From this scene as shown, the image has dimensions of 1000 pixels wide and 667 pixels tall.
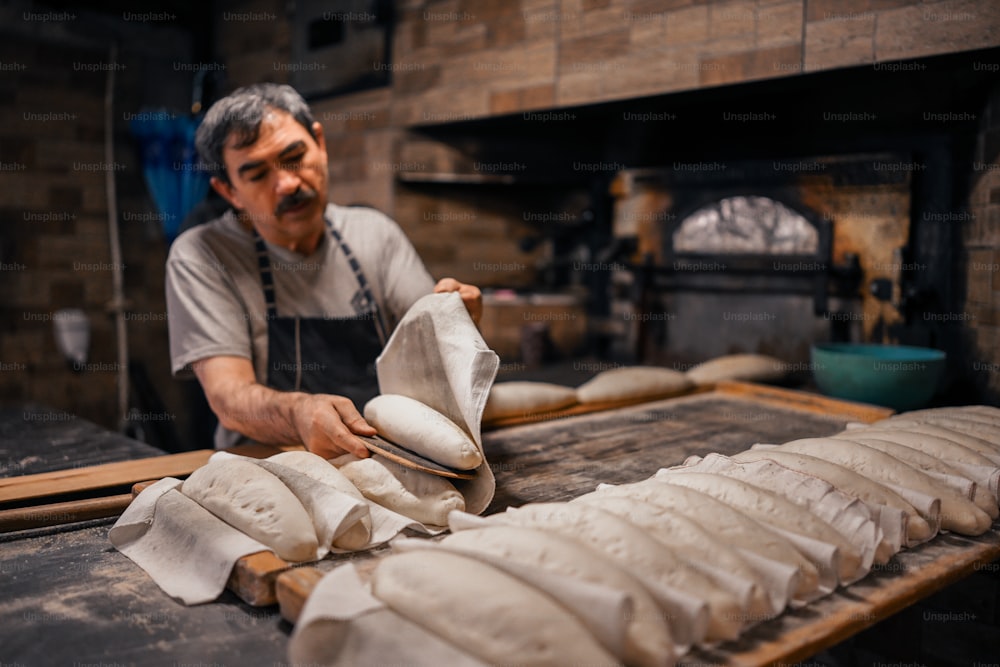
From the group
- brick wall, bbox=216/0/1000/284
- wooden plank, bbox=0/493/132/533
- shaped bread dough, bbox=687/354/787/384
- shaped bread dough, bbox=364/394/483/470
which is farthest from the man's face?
shaped bread dough, bbox=687/354/787/384

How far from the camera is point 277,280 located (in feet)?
7.72

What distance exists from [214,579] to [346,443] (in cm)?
43

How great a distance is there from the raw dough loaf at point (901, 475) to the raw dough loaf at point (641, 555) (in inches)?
22.4

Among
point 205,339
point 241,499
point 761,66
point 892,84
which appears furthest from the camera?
point 892,84

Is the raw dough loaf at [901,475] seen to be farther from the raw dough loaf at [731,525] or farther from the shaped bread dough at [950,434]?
the raw dough loaf at [731,525]

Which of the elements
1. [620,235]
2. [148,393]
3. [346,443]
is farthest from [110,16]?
[346,443]

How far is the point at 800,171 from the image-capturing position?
3104 mm

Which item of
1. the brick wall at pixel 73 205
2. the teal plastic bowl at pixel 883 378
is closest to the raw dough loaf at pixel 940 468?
the teal plastic bowl at pixel 883 378

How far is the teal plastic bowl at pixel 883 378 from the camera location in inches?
89.2

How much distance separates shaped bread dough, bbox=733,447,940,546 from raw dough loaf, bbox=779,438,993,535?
0.06 metres

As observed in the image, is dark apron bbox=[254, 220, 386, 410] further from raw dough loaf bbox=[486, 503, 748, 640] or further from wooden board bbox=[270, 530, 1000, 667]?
raw dough loaf bbox=[486, 503, 748, 640]

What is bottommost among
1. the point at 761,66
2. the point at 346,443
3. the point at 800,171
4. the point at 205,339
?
the point at 346,443

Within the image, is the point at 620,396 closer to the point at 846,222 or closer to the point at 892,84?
the point at 846,222

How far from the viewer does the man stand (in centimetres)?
205
